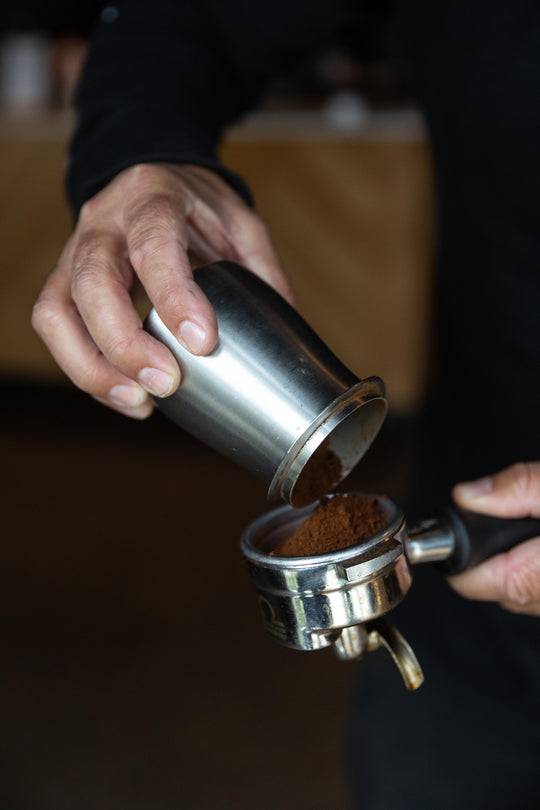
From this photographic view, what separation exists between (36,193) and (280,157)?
0.87 meters

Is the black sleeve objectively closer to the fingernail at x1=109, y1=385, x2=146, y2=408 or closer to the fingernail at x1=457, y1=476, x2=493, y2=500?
the fingernail at x1=109, y1=385, x2=146, y2=408

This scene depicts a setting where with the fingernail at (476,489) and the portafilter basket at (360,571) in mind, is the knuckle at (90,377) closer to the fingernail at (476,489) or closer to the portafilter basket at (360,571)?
the portafilter basket at (360,571)

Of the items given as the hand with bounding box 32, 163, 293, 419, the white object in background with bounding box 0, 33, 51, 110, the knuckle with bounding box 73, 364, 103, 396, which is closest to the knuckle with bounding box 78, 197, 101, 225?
the hand with bounding box 32, 163, 293, 419

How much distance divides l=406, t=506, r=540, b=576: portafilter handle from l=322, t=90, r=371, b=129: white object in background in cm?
226

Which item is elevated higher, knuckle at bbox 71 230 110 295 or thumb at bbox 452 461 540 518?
knuckle at bbox 71 230 110 295

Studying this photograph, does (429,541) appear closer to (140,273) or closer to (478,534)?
(478,534)

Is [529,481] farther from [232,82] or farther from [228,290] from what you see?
[232,82]

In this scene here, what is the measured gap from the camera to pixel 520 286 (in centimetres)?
101

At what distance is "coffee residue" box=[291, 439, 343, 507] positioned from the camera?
2.31 feet

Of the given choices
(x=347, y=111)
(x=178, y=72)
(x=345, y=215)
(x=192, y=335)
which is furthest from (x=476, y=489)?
(x=347, y=111)

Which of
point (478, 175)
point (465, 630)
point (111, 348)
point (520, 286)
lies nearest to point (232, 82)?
point (478, 175)

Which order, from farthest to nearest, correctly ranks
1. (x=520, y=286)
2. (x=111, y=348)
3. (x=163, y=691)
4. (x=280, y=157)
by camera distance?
(x=280, y=157) → (x=163, y=691) → (x=520, y=286) → (x=111, y=348)

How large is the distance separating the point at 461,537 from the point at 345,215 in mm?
2201

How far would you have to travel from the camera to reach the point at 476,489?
77 centimetres
